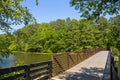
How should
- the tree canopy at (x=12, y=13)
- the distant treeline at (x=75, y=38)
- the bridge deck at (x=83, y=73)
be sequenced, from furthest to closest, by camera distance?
the distant treeline at (x=75, y=38), the bridge deck at (x=83, y=73), the tree canopy at (x=12, y=13)

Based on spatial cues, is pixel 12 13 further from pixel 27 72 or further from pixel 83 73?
pixel 83 73

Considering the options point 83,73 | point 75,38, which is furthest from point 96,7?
point 75,38

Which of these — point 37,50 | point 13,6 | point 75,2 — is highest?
point 75,2

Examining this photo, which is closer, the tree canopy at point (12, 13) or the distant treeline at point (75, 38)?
the tree canopy at point (12, 13)

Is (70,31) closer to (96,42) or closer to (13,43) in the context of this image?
(96,42)

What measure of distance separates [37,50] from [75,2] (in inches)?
2559

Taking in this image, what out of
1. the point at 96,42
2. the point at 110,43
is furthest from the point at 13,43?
the point at 110,43

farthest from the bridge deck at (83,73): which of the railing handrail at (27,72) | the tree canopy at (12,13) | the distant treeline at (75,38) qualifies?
the distant treeline at (75,38)

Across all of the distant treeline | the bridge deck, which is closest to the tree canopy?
the bridge deck

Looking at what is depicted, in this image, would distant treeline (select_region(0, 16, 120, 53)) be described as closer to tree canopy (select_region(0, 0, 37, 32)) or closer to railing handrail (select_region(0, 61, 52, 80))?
railing handrail (select_region(0, 61, 52, 80))

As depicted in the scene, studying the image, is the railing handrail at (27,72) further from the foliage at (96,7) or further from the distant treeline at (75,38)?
the distant treeline at (75,38)

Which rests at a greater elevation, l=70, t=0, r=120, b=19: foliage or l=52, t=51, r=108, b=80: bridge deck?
l=70, t=0, r=120, b=19: foliage

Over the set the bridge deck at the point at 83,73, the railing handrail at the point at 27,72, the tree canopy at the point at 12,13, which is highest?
the tree canopy at the point at 12,13

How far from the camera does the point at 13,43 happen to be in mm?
6602
